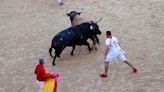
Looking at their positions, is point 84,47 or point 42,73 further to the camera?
point 84,47

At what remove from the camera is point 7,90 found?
13031 millimetres

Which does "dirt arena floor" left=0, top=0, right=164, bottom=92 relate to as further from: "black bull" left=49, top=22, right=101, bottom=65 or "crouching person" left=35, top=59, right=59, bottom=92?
"crouching person" left=35, top=59, right=59, bottom=92

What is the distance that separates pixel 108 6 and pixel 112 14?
2.99 feet

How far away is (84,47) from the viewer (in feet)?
50.4

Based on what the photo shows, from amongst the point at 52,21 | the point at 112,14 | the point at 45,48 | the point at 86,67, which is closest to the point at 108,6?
the point at 112,14

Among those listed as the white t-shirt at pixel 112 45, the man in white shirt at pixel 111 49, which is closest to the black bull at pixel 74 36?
the man in white shirt at pixel 111 49

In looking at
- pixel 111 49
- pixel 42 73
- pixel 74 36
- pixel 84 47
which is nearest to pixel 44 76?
pixel 42 73

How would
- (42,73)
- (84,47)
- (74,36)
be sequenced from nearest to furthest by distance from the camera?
(42,73) < (74,36) < (84,47)

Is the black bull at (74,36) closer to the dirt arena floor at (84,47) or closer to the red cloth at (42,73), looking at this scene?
the dirt arena floor at (84,47)

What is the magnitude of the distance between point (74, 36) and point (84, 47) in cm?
103

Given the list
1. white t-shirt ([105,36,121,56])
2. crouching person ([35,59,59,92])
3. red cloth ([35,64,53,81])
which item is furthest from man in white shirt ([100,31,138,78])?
red cloth ([35,64,53,81])

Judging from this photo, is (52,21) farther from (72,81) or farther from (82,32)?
(72,81)

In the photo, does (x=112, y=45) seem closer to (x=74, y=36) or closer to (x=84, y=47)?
(x=74, y=36)

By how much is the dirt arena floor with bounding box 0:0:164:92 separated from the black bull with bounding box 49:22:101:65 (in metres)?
0.44
